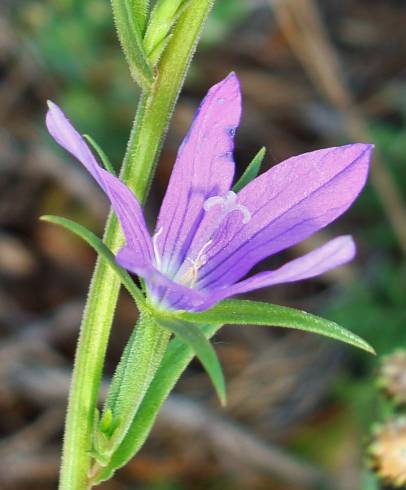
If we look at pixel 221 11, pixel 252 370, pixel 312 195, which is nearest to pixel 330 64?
pixel 221 11

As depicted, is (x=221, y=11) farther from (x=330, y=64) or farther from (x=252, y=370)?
(x=252, y=370)

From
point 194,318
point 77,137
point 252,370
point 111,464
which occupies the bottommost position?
point 252,370

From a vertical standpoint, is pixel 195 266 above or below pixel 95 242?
below

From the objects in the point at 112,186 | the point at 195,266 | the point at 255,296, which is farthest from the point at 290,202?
the point at 255,296

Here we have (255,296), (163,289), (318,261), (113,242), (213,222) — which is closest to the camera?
(318,261)

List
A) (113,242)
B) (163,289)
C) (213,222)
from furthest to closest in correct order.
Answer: (213,222) < (113,242) < (163,289)

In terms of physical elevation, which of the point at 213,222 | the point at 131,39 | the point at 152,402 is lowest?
the point at 152,402

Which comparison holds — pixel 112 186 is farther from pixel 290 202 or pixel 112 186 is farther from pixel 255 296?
pixel 255 296
